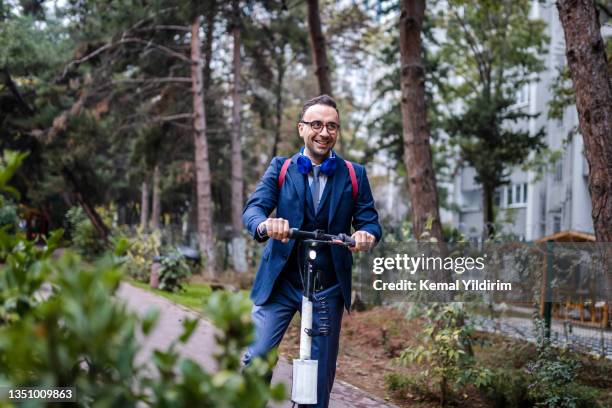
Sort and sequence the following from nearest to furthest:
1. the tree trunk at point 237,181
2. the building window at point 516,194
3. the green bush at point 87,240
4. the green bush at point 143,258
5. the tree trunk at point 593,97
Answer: the tree trunk at point 593,97 < the green bush at point 143,258 < the tree trunk at point 237,181 < the green bush at point 87,240 < the building window at point 516,194

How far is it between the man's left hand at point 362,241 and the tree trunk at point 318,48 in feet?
35.1

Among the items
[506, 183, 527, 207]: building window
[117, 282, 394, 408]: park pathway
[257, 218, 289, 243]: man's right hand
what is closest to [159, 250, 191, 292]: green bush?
[117, 282, 394, 408]: park pathway

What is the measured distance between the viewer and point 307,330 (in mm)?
3695

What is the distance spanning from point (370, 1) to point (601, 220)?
14.7 metres

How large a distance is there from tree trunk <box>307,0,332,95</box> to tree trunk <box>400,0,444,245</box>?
442cm

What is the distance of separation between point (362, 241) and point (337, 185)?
51cm

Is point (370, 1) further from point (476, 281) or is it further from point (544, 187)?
point (544, 187)

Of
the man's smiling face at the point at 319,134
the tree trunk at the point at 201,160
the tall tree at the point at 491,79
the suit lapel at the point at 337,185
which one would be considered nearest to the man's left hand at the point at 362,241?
the suit lapel at the point at 337,185

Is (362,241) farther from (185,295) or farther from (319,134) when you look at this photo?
(185,295)

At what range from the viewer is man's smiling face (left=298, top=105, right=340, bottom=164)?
163 inches

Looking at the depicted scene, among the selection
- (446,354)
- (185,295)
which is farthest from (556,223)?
(446,354)

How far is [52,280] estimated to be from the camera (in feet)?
6.24

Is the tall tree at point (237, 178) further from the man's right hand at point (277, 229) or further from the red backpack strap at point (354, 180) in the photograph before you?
the man's right hand at point (277, 229)

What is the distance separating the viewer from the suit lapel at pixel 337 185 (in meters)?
4.11
